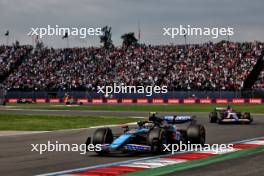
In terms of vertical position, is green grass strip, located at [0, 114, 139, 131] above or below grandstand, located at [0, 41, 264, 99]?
below

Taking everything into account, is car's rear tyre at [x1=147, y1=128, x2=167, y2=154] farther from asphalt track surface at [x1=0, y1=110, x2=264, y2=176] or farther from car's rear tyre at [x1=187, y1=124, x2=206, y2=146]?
car's rear tyre at [x1=187, y1=124, x2=206, y2=146]

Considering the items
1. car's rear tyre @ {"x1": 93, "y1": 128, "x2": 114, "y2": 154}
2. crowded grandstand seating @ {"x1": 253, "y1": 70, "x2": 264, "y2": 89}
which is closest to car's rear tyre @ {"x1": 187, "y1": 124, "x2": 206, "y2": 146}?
car's rear tyre @ {"x1": 93, "y1": 128, "x2": 114, "y2": 154}

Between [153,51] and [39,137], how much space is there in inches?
1880

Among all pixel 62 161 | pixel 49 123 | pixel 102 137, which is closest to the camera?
pixel 62 161

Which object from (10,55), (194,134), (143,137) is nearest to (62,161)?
(143,137)

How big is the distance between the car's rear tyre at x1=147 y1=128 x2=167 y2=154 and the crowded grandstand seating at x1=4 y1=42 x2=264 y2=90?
142 ft

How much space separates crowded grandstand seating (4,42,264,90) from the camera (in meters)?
57.6

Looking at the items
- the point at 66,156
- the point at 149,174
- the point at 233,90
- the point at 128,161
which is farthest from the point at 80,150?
the point at 233,90

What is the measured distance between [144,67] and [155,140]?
50124 millimetres

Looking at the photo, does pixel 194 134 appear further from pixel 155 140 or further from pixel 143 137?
pixel 155 140

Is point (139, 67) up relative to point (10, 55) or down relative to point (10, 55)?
down

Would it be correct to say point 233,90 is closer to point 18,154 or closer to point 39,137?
point 39,137

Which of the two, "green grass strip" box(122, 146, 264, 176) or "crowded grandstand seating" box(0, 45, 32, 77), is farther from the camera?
"crowded grandstand seating" box(0, 45, 32, 77)

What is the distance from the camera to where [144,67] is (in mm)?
62625
